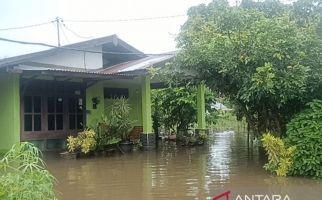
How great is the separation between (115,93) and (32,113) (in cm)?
383

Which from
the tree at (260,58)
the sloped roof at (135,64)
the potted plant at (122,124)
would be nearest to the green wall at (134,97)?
the sloped roof at (135,64)

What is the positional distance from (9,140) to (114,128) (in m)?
3.30

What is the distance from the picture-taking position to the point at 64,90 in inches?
588

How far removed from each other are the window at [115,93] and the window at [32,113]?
3060mm

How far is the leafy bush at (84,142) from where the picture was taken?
12.4 m

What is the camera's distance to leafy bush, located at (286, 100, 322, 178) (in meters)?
8.15

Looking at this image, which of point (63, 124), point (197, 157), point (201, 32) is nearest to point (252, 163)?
point (197, 157)

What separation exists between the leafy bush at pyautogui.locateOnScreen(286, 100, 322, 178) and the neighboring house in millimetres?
5621

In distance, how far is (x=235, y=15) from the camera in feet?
31.0

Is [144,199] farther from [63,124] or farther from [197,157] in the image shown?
[63,124]

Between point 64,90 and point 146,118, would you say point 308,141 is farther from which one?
point 64,90

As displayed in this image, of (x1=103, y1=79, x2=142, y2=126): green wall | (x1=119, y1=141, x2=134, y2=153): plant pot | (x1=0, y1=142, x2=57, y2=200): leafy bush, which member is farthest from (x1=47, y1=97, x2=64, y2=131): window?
(x1=0, y1=142, x2=57, y2=200): leafy bush

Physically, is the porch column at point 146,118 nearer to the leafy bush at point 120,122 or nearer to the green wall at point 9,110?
the leafy bush at point 120,122

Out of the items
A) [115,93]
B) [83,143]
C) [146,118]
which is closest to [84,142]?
[83,143]
